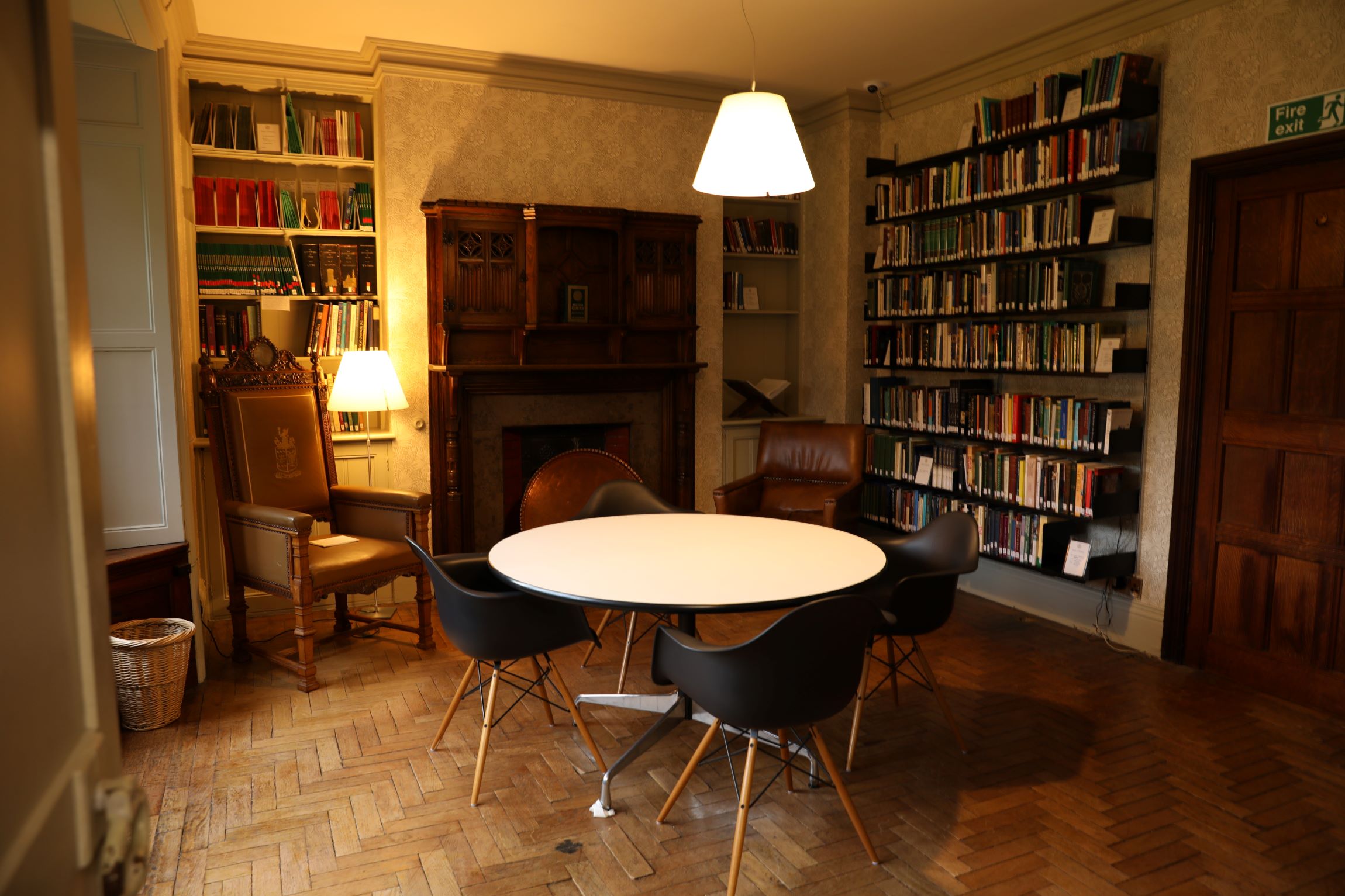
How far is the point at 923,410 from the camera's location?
5.29 meters

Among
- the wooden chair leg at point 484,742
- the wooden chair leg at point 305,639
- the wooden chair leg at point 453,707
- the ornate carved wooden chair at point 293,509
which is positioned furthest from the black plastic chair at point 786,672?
the wooden chair leg at point 305,639

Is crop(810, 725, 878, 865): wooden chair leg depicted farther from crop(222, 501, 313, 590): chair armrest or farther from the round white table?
crop(222, 501, 313, 590): chair armrest

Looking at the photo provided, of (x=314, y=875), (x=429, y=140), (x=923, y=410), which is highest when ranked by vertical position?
(x=429, y=140)

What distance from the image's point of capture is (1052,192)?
177 inches

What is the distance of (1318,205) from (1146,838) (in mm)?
2495

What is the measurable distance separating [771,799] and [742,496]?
7.71 ft

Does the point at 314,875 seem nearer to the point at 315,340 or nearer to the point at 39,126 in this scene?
the point at 39,126

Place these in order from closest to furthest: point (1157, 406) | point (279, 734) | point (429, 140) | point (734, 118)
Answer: point (734, 118)
point (279, 734)
point (1157, 406)
point (429, 140)

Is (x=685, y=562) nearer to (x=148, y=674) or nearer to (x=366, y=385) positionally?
(x=148, y=674)

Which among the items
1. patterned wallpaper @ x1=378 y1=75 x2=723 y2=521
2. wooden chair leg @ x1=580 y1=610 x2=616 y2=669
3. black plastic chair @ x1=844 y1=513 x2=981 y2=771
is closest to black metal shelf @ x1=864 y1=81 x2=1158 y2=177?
patterned wallpaper @ x1=378 y1=75 x2=723 y2=521

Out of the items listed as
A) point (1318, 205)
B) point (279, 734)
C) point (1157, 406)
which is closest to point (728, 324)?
point (1157, 406)

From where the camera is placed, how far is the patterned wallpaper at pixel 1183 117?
3564mm

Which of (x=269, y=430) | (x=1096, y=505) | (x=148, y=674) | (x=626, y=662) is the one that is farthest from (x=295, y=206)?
(x=1096, y=505)

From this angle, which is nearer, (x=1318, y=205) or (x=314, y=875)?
(x=314, y=875)
